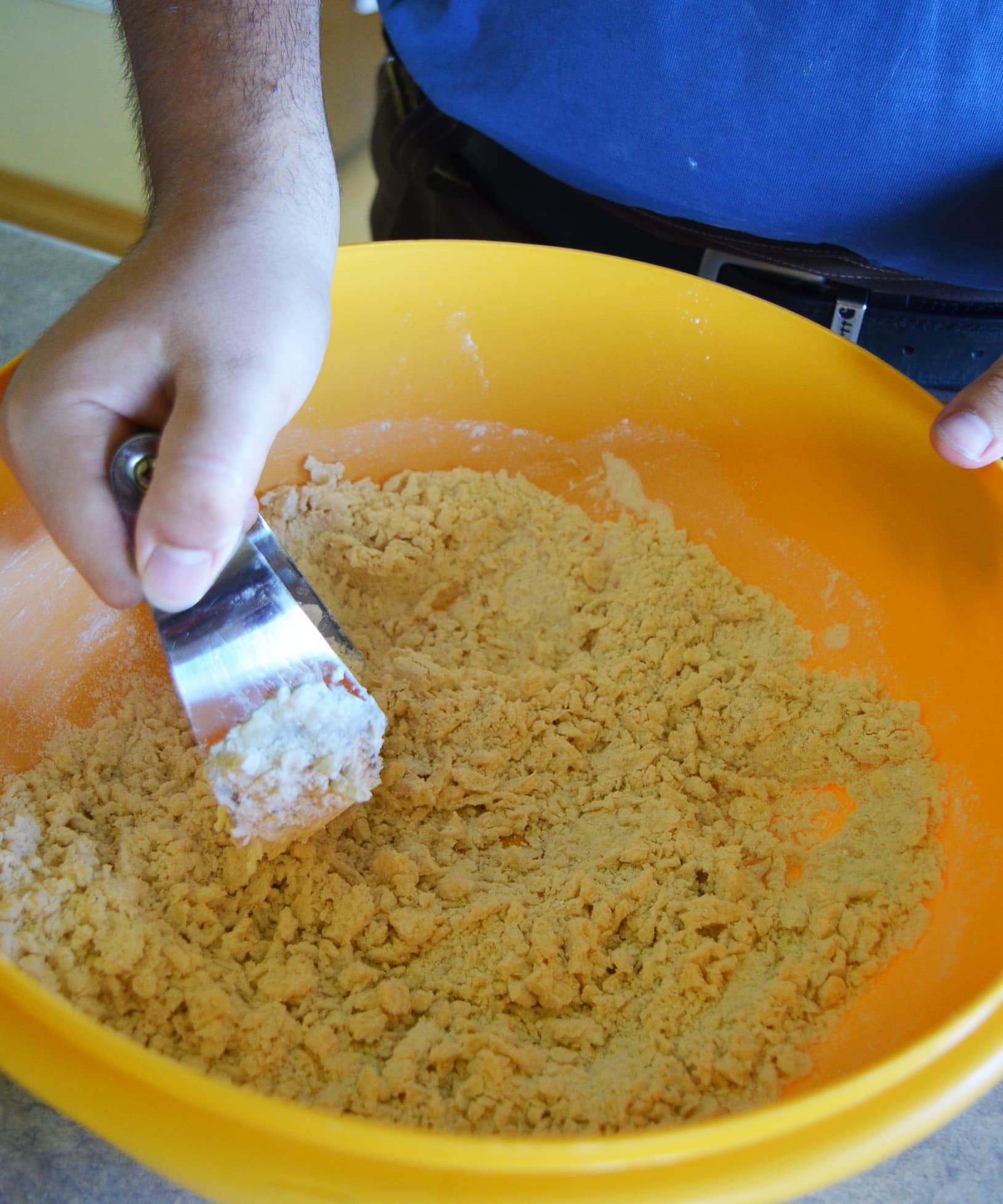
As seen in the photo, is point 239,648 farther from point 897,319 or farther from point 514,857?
point 897,319

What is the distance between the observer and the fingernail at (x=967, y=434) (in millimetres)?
678

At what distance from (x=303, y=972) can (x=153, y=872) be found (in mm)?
133

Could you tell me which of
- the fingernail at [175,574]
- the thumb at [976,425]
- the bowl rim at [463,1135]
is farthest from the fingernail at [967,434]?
the fingernail at [175,574]

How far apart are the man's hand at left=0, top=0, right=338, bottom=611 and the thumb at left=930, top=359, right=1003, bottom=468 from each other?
0.46 meters

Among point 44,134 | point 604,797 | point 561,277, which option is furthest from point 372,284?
point 44,134

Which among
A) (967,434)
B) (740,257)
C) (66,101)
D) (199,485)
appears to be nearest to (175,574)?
(199,485)

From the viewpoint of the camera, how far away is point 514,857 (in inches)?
28.3

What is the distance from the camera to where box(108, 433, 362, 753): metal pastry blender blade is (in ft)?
2.20

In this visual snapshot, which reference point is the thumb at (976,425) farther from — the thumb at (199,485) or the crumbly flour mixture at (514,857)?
the thumb at (199,485)

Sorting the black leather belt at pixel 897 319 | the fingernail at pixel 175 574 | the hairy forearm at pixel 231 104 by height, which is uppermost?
the hairy forearm at pixel 231 104

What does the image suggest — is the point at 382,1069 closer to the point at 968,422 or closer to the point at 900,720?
the point at 900,720

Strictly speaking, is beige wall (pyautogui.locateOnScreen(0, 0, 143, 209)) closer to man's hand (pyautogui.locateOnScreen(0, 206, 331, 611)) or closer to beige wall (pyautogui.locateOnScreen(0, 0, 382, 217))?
beige wall (pyautogui.locateOnScreen(0, 0, 382, 217))

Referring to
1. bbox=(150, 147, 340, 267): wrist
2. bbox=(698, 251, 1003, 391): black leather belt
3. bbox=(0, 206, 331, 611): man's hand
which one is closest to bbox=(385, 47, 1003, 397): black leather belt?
bbox=(698, 251, 1003, 391): black leather belt

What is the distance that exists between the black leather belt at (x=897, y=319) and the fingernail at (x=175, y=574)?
0.64 meters
